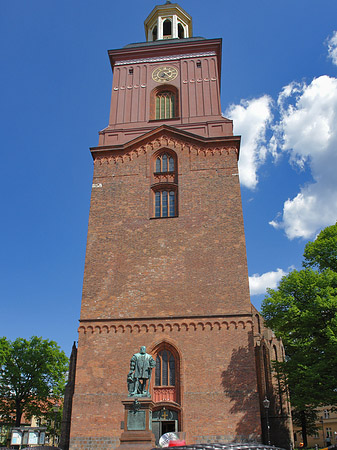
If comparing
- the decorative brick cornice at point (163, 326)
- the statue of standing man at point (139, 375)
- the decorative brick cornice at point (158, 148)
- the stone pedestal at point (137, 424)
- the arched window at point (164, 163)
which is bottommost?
the stone pedestal at point (137, 424)

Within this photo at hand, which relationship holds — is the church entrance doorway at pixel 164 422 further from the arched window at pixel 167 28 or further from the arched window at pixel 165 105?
the arched window at pixel 167 28

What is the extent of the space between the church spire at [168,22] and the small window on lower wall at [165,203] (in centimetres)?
1618

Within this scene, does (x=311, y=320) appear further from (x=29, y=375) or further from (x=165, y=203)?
(x=29, y=375)

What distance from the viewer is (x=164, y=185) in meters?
23.4

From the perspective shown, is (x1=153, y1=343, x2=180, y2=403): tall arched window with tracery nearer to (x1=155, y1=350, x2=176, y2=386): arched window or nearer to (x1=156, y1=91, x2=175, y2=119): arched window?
(x1=155, y1=350, x2=176, y2=386): arched window

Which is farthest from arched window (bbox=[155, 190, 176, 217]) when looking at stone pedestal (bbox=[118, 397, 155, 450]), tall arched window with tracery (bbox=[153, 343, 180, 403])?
stone pedestal (bbox=[118, 397, 155, 450])

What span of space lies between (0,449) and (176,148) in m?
20.3

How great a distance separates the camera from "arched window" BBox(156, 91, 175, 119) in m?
26.8

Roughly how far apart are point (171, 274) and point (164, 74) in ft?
46.9

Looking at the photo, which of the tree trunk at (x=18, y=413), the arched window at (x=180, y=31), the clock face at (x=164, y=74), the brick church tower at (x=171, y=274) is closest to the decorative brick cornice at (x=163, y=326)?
the brick church tower at (x=171, y=274)

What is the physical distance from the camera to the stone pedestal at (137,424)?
39.2 feet

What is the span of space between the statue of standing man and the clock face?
19.5 metres

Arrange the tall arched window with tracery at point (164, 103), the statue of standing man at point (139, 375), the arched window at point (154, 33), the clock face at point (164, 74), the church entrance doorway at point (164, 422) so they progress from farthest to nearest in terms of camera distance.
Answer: the arched window at point (154, 33)
the clock face at point (164, 74)
the tall arched window with tracery at point (164, 103)
the church entrance doorway at point (164, 422)
the statue of standing man at point (139, 375)

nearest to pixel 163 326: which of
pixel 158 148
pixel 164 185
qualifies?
pixel 164 185
